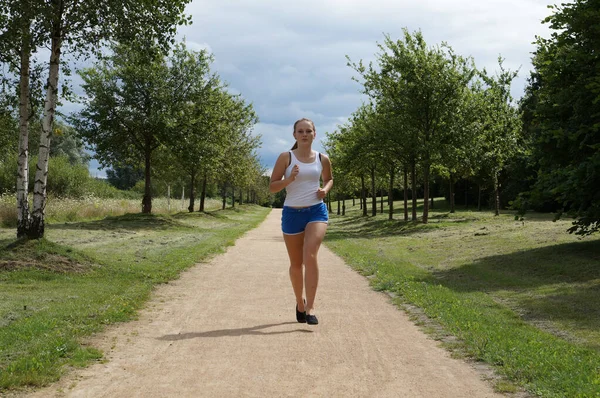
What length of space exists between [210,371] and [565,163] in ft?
39.0

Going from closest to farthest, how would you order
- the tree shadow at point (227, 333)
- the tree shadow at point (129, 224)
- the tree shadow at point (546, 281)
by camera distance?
the tree shadow at point (227, 333), the tree shadow at point (546, 281), the tree shadow at point (129, 224)

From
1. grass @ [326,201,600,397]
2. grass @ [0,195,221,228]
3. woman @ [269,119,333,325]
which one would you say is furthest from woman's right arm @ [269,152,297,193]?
grass @ [0,195,221,228]

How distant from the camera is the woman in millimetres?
6895

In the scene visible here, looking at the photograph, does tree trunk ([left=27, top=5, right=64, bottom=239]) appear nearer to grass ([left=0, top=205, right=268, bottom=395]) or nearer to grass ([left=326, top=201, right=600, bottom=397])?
grass ([left=0, top=205, right=268, bottom=395])

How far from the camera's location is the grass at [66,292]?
5.41 metres

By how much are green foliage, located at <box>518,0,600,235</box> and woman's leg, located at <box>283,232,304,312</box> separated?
7.66 metres

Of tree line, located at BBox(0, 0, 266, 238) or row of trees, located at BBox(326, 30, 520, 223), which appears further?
row of trees, located at BBox(326, 30, 520, 223)

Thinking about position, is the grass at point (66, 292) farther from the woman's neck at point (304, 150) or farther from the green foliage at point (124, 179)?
the green foliage at point (124, 179)

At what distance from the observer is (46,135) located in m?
12.6

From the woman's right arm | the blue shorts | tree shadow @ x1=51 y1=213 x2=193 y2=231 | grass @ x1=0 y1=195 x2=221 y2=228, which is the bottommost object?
tree shadow @ x1=51 y1=213 x2=193 y2=231

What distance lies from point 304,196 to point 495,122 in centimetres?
3236

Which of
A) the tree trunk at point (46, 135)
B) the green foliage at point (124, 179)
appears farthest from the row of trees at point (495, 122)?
the green foliage at point (124, 179)

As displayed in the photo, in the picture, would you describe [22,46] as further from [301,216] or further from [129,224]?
[129,224]

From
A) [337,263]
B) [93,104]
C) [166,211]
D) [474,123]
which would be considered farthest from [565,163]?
[166,211]
